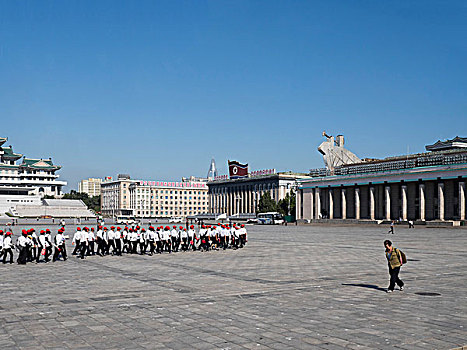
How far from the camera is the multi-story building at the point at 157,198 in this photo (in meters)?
168

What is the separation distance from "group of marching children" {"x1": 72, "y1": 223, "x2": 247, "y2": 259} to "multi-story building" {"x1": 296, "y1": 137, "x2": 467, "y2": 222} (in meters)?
49.8

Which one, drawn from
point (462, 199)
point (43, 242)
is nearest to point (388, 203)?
point (462, 199)

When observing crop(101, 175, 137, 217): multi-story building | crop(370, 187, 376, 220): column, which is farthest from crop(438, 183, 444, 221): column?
crop(101, 175, 137, 217): multi-story building

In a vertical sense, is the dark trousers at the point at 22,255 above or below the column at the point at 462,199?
below

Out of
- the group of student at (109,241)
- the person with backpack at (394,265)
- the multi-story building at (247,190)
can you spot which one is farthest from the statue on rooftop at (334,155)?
the person with backpack at (394,265)

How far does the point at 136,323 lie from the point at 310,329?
3.24m

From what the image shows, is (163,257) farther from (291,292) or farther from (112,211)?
(112,211)

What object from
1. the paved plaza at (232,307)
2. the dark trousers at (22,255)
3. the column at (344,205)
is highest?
the column at (344,205)

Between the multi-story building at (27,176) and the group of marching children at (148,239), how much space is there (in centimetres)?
11459

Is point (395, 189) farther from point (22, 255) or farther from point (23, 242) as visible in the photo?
point (23, 242)

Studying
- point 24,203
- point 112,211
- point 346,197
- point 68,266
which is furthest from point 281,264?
→ point 112,211

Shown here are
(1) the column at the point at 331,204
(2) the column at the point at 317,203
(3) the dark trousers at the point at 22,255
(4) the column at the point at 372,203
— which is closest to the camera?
(3) the dark trousers at the point at 22,255

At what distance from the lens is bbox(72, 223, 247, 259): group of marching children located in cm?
2416

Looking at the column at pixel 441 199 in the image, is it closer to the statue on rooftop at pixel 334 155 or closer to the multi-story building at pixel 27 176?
the statue on rooftop at pixel 334 155
